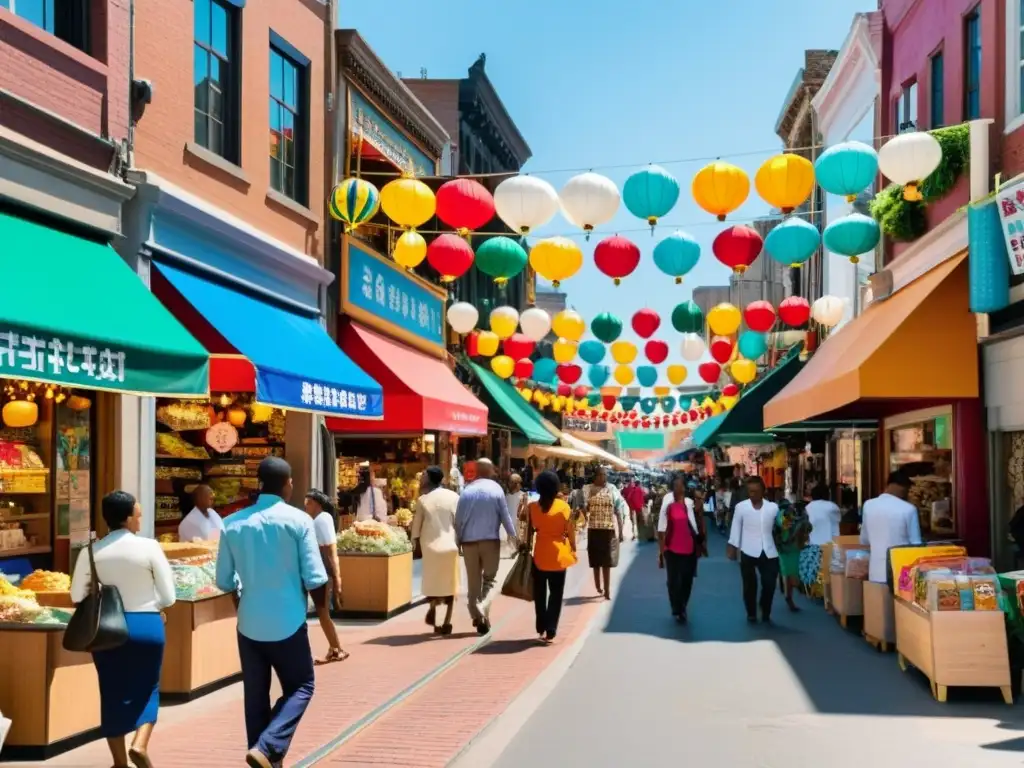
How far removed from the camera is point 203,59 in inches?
537

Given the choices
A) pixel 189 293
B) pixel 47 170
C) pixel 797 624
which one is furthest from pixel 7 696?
pixel 797 624

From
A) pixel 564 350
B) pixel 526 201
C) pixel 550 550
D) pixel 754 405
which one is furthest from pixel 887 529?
pixel 564 350

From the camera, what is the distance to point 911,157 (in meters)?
13.1

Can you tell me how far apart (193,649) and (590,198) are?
6589mm

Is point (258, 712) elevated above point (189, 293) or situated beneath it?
situated beneath

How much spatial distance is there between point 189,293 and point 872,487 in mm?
13357

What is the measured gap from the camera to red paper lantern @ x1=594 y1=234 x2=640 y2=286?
15.4m

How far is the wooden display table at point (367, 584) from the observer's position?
46.0ft

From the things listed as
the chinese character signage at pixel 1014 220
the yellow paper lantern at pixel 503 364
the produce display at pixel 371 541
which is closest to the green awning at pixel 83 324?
the produce display at pixel 371 541

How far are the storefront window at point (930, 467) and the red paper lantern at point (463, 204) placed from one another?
6.25 metres

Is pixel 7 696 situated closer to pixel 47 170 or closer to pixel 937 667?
pixel 47 170

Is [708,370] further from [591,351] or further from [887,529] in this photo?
[887,529]

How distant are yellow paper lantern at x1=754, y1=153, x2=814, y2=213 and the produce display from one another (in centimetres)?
598

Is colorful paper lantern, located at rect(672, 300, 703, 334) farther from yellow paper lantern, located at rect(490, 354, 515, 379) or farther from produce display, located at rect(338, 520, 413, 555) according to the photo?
produce display, located at rect(338, 520, 413, 555)
